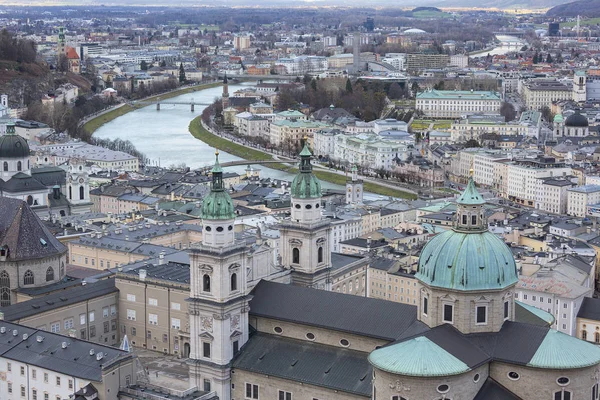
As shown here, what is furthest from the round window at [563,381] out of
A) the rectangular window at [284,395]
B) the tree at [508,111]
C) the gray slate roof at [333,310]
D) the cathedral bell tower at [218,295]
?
the tree at [508,111]

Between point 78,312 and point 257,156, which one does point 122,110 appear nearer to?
point 257,156

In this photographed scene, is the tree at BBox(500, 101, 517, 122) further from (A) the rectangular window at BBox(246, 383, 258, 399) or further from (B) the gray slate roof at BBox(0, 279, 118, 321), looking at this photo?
(A) the rectangular window at BBox(246, 383, 258, 399)

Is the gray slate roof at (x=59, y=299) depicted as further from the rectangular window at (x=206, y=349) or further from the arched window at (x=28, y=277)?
the rectangular window at (x=206, y=349)

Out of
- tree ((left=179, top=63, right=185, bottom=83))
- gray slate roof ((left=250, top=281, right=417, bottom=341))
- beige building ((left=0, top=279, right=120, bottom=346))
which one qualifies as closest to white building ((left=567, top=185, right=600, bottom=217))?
beige building ((left=0, top=279, right=120, bottom=346))

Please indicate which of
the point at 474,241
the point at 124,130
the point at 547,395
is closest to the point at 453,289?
the point at 474,241

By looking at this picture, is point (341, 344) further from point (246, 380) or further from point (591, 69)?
point (591, 69)

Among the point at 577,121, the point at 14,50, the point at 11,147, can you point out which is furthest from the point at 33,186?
the point at 14,50
